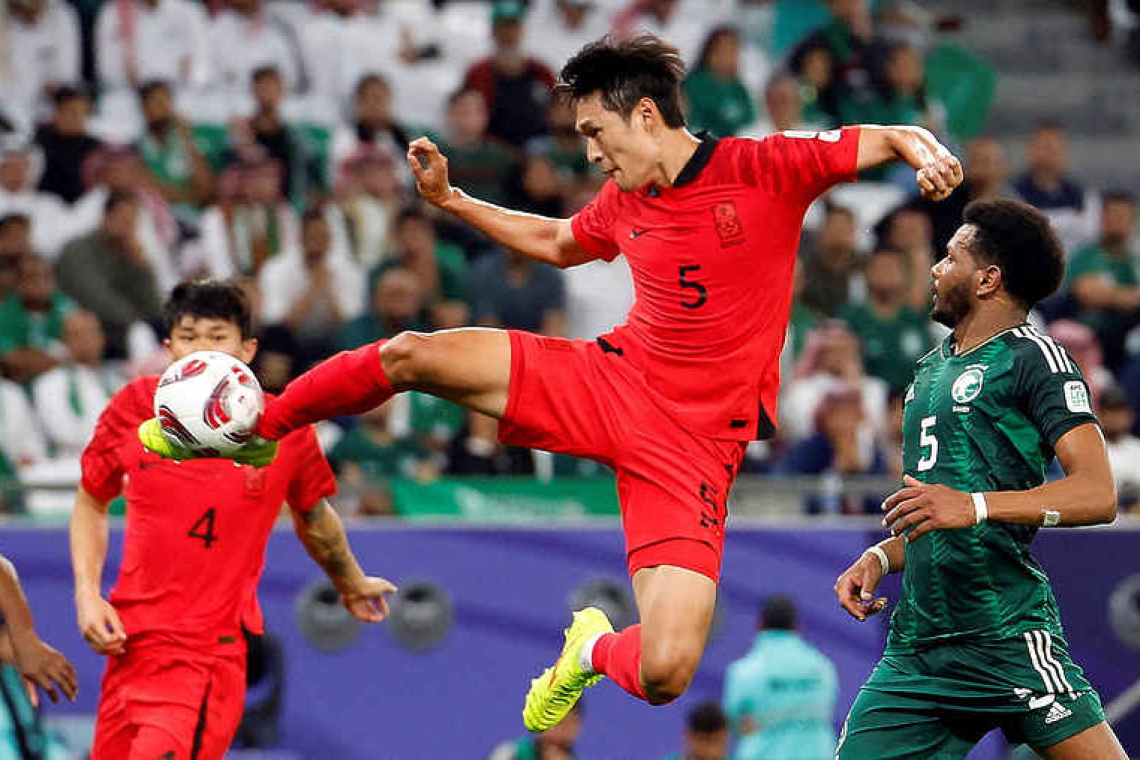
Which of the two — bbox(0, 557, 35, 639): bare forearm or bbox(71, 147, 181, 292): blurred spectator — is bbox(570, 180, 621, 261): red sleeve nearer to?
bbox(0, 557, 35, 639): bare forearm

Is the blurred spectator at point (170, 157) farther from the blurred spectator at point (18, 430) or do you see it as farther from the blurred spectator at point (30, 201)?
the blurred spectator at point (18, 430)

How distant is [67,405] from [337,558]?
4646 mm

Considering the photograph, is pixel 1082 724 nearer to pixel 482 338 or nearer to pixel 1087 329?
pixel 482 338

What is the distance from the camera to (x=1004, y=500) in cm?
534

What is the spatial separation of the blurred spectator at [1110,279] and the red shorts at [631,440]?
6.58 meters

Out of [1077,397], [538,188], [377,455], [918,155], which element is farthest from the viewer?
[538,188]

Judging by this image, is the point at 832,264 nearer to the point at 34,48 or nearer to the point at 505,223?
the point at 34,48

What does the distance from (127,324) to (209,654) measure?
228 inches

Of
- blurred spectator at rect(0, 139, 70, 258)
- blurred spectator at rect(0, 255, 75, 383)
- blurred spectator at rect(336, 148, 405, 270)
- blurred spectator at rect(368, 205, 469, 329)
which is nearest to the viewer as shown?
blurred spectator at rect(0, 255, 75, 383)

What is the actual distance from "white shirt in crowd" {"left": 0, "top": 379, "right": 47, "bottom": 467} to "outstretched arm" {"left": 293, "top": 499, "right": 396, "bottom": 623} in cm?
440

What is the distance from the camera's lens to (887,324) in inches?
472

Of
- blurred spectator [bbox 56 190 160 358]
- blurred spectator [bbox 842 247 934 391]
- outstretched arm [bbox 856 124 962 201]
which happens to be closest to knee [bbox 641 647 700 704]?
outstretched arm [bbox 856 124 962 201]

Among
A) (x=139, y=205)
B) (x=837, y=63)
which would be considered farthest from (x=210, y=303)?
(x=837, y=63)

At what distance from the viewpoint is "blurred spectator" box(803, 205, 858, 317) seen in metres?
12.5
